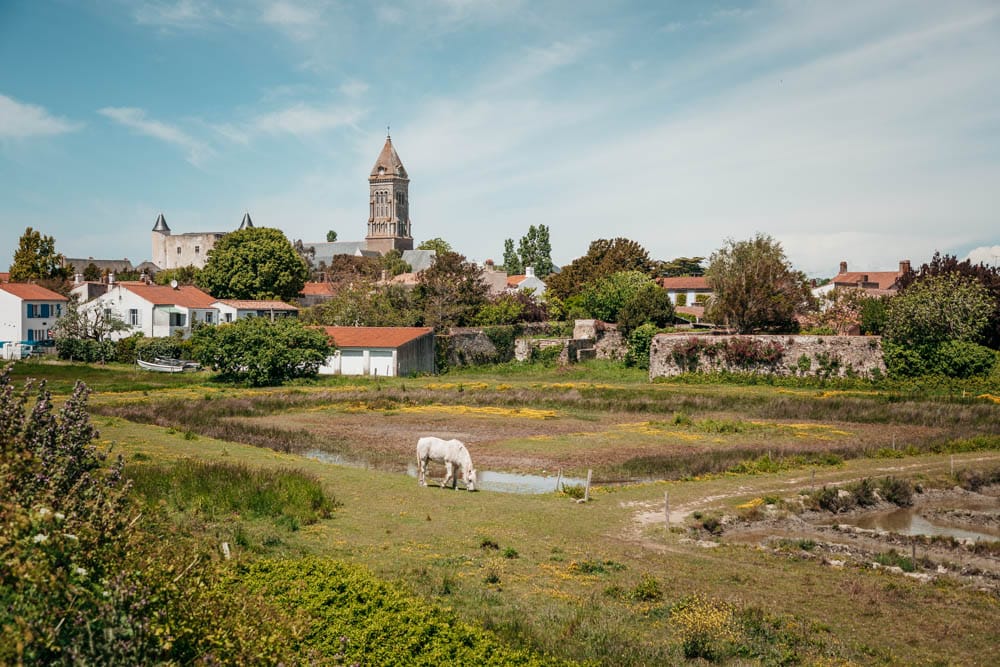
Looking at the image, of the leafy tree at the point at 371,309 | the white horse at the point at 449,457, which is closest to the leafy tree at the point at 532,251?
the leafy tree at the point at 371,309

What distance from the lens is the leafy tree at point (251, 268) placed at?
9650 cm

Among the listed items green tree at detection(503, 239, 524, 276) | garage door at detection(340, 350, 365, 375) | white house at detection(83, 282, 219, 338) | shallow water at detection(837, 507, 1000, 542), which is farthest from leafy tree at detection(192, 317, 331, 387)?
green tree at detection(503, 239, 524, 276)

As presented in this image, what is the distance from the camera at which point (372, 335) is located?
65.8 meters

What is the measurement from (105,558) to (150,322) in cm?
Result: 7434

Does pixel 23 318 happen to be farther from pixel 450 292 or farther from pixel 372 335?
pixel 450 292

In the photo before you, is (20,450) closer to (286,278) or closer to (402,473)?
(402,473)

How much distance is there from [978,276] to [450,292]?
44875 millimetres

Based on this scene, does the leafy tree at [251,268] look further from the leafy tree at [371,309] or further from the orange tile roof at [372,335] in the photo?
the orange tile roof at [372,335]

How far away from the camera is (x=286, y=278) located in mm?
98750

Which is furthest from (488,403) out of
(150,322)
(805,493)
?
(150,322)

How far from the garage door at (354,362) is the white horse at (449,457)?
3711cm

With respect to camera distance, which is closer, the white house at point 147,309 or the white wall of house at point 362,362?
the white wall of house at point 362,362

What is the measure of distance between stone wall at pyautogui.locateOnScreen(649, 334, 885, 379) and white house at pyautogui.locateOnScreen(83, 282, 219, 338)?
43.7m

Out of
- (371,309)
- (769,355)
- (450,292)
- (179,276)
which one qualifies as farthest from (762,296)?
(179,276)
